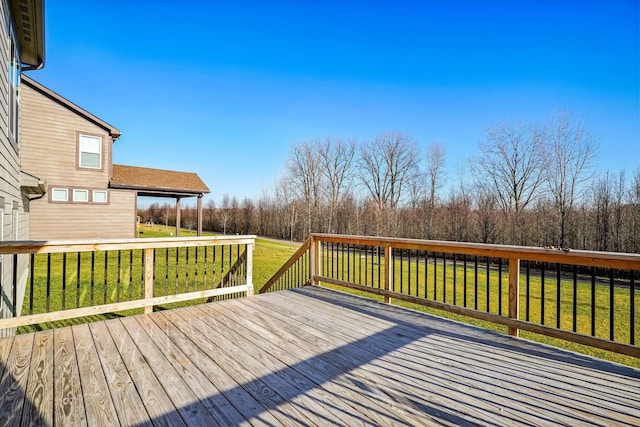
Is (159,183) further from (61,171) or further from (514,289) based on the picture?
(514,289)

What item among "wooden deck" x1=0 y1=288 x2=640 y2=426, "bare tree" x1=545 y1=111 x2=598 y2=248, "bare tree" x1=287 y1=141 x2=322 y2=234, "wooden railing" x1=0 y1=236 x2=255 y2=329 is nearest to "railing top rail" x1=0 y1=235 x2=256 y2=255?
"wooden railing" x1=0 y1=236 x2=255 y2=329

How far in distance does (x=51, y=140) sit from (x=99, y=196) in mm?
2520

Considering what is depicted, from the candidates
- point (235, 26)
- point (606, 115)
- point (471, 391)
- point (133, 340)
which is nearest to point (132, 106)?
point (235, 26)

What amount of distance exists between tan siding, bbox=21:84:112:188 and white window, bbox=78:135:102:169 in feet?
0.65

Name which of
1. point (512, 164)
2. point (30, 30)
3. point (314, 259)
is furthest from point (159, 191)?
point (512, 164)

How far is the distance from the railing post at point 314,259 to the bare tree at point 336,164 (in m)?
21.5

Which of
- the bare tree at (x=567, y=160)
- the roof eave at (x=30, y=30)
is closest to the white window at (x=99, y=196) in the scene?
the roof eave at (x=30, y=30)

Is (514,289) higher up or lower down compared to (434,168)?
lower down

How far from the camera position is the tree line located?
13234 millimetres

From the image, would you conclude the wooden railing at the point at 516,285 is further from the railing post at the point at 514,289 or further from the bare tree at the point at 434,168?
the bare tree at the point at 434,168

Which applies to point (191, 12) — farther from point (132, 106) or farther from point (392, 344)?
point (392, 344)

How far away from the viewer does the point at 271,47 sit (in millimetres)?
13172

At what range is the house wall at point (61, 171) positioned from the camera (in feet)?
36.0

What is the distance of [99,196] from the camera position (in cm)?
1246
